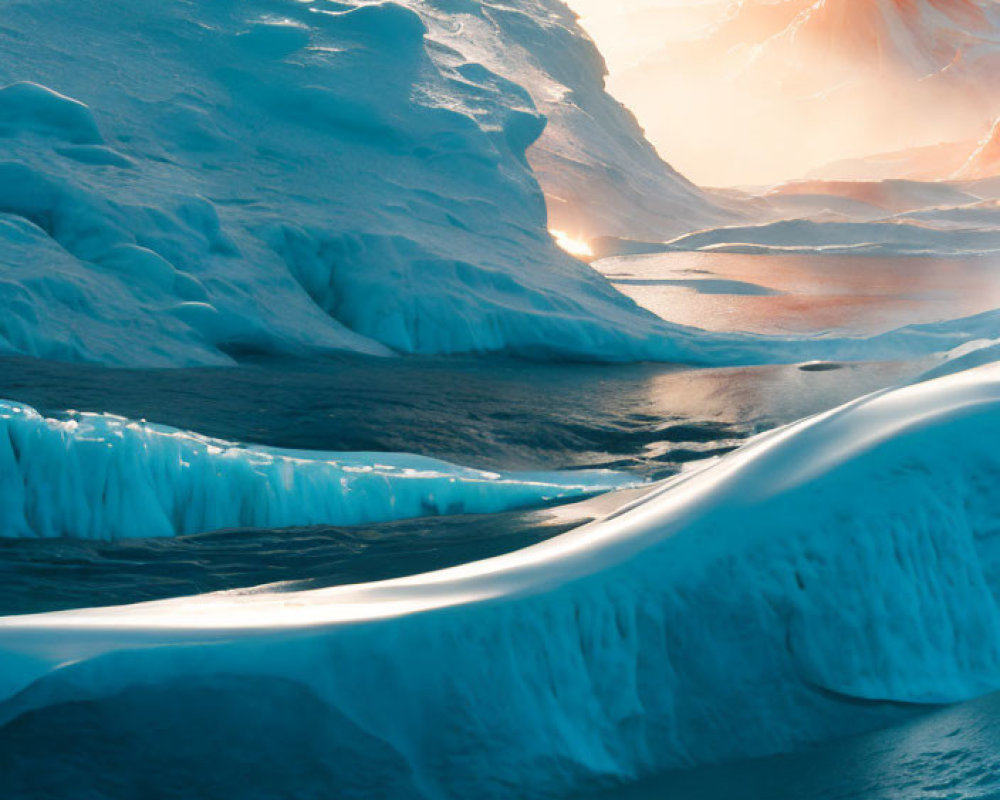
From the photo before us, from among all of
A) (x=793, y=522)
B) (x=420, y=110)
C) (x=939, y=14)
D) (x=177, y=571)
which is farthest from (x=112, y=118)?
(x=939, y=14)

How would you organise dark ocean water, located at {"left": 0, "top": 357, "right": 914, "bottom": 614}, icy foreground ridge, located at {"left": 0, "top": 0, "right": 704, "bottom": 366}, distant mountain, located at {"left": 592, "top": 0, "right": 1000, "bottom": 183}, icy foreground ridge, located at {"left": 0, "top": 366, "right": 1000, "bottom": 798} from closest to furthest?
icy foreground ridge, located at {"left": 0, "top": 366, "right": 1000, "bottom": 798} → dark ocean water, located at {"left": 0, "top": 357, "right": 914, "bottom": 614} → icy foreground ridge, located at {"left": 0, "top": 0, "right": 704, "bottom": 366} → distant mountain, located at {"left": 592, "top": 0, "right": 1000, "bottom": 183}

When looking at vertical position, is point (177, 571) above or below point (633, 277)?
below

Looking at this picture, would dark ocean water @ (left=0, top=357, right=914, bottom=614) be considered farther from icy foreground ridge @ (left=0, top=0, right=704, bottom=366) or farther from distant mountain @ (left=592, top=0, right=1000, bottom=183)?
distant mountain @ (left=592, top=0, right=1000, bottom=183)

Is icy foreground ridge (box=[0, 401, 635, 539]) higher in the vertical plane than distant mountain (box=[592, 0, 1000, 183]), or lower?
lower

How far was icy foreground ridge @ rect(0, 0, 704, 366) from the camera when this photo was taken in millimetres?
9375

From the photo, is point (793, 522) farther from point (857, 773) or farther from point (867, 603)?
point (857, 773)

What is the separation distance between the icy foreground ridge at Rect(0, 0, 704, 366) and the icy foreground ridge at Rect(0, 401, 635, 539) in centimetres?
282

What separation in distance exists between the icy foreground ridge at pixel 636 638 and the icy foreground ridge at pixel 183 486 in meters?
1.72

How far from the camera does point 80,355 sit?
27.8 feet

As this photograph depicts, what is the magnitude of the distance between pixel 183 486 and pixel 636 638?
3201mm

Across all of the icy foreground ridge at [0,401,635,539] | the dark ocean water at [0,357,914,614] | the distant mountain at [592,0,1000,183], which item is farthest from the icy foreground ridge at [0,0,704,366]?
the distant mountain at [592,0,1000,183]

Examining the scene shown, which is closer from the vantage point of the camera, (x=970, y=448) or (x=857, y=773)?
(x=857, y=773)

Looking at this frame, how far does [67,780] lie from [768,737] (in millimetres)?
1876

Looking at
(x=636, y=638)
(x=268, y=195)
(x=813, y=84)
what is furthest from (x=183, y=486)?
(x=813, y=84)
